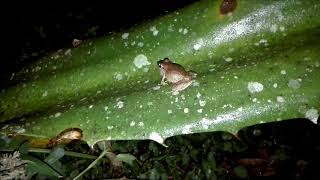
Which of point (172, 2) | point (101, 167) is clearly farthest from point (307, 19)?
point (172, 2)

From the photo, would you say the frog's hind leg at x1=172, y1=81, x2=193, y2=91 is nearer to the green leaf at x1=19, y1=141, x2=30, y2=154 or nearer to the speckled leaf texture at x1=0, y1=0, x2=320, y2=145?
the speckled leaf texture at x1=0, y1=0, x2=320, y2=145

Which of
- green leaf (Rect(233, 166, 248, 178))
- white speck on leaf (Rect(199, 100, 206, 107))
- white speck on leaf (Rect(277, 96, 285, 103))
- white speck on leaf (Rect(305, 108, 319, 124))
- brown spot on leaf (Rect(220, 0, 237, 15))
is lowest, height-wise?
green leaf (Rect(233, 166, 248, 178))

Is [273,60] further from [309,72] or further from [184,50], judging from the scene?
[184,50]

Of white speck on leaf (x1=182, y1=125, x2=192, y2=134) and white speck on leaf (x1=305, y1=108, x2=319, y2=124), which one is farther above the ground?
white speck on leaf (x1=182, y1=125, x2=192, y2=134)

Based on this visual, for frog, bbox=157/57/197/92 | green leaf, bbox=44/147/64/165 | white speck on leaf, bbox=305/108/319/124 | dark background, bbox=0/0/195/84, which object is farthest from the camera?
dark background, bbox=0/0/195/84

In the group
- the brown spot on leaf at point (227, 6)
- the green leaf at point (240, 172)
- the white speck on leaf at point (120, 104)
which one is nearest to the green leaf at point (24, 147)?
the white speck on leaf at point (120, 104)

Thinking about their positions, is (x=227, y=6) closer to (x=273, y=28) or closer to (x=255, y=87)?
(x=273, y=28)

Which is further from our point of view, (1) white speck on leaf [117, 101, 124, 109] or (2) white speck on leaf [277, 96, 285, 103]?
(1) white speck on leaf [117, 101, 124, 109]

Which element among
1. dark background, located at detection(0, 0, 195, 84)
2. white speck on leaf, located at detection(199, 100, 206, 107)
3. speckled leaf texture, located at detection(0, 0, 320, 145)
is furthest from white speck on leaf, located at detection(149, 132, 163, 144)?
dark background, located at detection(0, 0, 195, 84)

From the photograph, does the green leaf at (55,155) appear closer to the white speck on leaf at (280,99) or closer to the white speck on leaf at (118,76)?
the white speck on leaf at (118,76)
